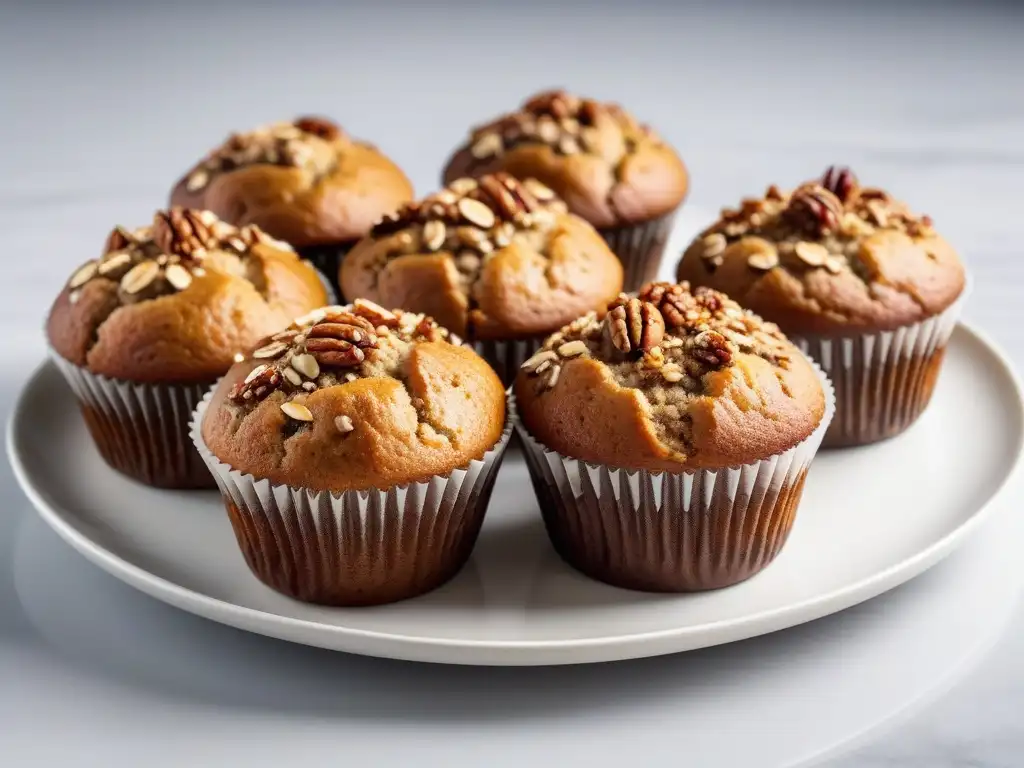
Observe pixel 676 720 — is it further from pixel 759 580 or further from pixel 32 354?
pixel 32 354

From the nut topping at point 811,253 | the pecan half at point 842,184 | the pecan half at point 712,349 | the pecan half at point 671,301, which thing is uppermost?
the pecan half at point 842,184

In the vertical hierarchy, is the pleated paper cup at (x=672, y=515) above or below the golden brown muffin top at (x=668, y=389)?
below

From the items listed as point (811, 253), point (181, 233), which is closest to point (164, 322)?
point (181, 233)

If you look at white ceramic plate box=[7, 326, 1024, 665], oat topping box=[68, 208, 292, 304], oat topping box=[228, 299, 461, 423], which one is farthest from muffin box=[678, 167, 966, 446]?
oat topping box=[68, 208, 292, 304]

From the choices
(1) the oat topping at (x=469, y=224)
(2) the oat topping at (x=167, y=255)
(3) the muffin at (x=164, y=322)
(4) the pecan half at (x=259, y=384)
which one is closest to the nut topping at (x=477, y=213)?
(1) the oat topping at (x=469, y=224)

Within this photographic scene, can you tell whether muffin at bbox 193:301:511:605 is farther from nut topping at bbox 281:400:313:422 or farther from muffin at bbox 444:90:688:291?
muffin at bbox 444:90:688:291

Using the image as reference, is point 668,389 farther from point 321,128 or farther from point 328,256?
point 321,128

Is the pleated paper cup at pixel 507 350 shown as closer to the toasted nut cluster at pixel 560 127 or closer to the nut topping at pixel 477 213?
the nut topping at pixel 477 213
